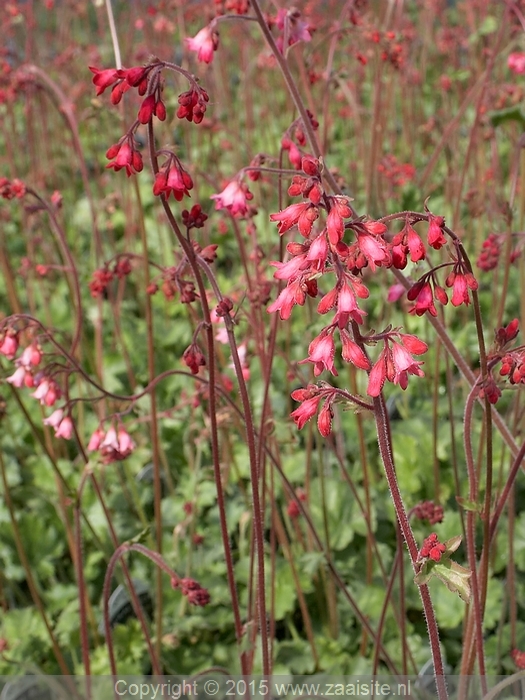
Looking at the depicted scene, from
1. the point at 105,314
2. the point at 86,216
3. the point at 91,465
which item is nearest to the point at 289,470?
the point at 91,465

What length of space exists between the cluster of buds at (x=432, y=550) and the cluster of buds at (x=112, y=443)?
2.92ft

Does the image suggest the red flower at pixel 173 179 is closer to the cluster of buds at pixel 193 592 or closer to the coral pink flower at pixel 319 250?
the coral pink flower at pixel 319 250

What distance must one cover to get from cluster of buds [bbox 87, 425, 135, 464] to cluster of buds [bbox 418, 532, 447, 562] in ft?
2.92

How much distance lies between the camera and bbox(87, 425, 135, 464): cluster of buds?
183cm

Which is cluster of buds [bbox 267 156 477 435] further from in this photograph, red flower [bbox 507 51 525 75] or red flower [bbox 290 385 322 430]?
red flower [bbox 507 51 525 75]

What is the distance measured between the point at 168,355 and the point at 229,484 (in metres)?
0.84

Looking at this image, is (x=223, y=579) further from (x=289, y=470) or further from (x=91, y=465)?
(x=91, y=465)

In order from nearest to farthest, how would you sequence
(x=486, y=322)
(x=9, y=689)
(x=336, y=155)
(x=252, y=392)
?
(x=9, y=689) → (x=252, y=392) → (x=486, y=322) → (x=336, y=155)

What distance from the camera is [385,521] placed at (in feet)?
9.09

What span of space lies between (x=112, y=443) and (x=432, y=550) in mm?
992

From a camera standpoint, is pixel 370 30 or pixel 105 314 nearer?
pixel 370 30

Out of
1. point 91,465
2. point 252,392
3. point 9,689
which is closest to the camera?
point 91,465

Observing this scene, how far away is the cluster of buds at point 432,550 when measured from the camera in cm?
115

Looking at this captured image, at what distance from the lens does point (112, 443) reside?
74.3 inches
